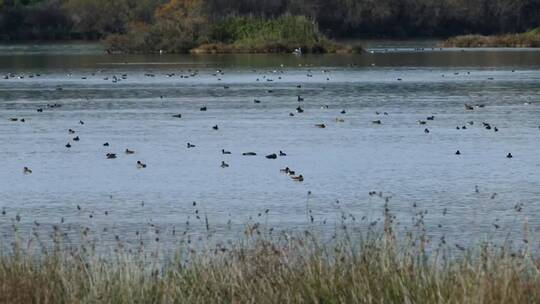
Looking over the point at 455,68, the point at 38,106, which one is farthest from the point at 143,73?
the point at 38,106

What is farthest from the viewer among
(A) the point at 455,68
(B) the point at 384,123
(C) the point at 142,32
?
(C) the point at 142,32

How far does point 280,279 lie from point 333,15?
119537mm

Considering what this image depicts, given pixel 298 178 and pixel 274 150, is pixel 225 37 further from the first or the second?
pixel 298 178

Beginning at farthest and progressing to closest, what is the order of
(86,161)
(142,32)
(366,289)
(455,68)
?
1. (142,32)
2. (455,68)
3. (86,161)
4. (366,289)

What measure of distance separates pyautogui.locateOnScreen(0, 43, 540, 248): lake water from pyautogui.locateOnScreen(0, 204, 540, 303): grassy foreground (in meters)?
1.98

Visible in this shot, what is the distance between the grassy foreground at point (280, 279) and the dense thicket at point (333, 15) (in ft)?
366

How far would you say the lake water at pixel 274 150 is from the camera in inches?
864

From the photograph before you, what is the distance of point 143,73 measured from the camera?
70.8 m

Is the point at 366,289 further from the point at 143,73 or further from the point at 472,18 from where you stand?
the point at 472,18

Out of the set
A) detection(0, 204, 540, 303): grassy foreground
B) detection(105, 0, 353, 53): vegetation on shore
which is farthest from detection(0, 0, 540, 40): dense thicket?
detection(0, 204, 540, 303): grassy foreground

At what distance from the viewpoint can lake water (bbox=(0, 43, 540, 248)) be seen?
72.0ft

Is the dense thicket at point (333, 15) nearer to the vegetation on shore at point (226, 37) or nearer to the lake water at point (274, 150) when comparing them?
the vegetation on shore at point (226, 37)

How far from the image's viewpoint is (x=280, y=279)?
13211 millimetres

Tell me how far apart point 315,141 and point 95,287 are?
20.9 metres
